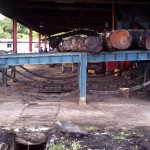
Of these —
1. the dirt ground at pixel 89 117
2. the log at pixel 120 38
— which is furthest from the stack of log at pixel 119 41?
the dirt ground at pixel 89 117

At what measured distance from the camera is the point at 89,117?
912cm

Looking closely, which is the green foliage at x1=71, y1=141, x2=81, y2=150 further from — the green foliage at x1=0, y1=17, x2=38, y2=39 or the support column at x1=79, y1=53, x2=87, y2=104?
the green foliage at x1=0, y1=17, x2=38, y2=39

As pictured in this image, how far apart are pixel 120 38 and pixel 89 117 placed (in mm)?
2650

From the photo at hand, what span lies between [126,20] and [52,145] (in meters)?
9.05

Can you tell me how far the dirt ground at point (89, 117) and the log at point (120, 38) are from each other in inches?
72.6

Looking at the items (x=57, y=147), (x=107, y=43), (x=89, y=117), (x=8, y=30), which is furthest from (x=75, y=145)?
(x=8, y=30)

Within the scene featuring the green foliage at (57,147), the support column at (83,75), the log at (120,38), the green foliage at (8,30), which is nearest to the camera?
the green foliage at (57,147)

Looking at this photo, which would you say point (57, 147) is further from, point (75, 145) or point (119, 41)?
point (119, 41)

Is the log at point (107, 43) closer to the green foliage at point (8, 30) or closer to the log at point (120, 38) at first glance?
the log at point (120, 38)

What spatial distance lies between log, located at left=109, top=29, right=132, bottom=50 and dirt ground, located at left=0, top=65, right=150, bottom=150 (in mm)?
1843

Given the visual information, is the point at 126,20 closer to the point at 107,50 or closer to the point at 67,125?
the point at 107,50

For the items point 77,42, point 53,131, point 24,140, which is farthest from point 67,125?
point 77,42

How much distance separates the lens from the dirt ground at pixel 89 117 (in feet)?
22.4

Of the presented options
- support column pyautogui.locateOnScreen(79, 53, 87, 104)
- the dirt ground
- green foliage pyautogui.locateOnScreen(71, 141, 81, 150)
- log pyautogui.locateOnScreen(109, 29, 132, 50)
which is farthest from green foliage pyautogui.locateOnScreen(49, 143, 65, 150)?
log pyautogui.locateOnScreen(109, 29, 132, 50)
